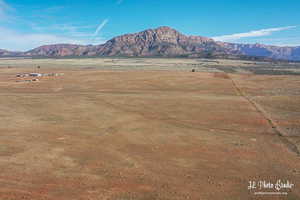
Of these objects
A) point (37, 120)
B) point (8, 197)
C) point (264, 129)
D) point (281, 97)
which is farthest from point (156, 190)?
point (281, 97)

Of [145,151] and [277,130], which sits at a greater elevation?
[277,130]

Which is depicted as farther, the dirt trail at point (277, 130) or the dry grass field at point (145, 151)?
the dirt trail at point (277, 130)

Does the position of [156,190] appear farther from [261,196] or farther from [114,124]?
[114,124]

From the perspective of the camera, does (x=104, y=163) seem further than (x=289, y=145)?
No

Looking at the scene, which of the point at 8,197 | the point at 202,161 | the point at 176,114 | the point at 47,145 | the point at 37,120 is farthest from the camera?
the point at 176,114

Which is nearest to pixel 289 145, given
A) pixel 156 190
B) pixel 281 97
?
→ pixel 156 190

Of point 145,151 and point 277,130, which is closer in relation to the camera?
point 145,151

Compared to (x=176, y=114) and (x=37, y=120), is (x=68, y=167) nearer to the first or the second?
(x=37, y=120)

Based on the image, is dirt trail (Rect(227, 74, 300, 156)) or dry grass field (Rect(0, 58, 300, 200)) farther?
dirt trail (Rect(227, 74, 300, 156))

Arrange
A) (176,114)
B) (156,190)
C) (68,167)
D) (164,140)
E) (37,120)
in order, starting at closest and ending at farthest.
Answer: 1. (156,190)
2. (68,167)
3. (164,140)
4. (37,120)
5. (176,114)
